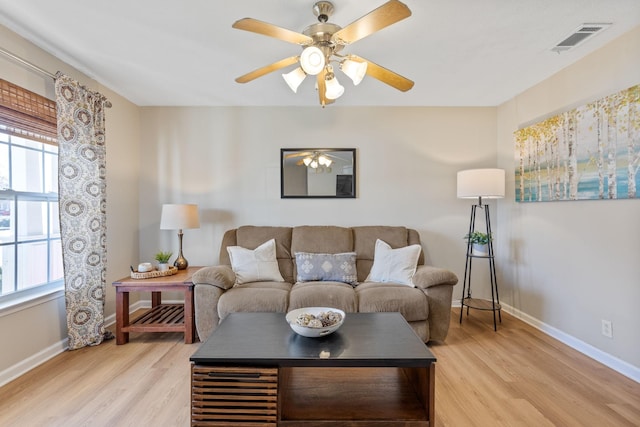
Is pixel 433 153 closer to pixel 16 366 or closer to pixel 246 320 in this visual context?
pixel 246 320

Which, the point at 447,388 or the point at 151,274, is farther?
the point at 151,274

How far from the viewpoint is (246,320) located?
2.05 meters

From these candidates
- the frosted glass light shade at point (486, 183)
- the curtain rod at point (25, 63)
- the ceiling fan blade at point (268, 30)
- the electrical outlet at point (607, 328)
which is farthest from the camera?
the frosted glass light shade at point (486, 183)

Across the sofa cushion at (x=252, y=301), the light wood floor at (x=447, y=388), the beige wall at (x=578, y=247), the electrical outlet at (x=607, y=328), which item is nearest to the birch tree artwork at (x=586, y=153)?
the beige wall at (x=578, y=247)

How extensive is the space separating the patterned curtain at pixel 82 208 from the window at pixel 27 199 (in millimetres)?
138

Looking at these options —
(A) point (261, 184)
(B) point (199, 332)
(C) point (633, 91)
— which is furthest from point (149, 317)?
(C) point (633, 91)

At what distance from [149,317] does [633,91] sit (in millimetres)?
4239

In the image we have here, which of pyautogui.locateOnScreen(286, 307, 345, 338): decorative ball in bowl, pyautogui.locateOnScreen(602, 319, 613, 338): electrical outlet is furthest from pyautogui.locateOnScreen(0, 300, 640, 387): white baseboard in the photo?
pyautogui.locateOnScreen(286, 307, 345, 338): decorative ball in bowl

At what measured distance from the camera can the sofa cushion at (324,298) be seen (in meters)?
2.52

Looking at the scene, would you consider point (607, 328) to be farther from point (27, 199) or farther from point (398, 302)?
point (27, 199)

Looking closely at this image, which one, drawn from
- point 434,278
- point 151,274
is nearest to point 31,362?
point 151,274

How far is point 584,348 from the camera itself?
2490mm

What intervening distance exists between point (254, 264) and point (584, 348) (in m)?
2.85

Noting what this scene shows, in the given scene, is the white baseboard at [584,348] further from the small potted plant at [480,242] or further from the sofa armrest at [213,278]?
the sofa armrest at [213,278]
